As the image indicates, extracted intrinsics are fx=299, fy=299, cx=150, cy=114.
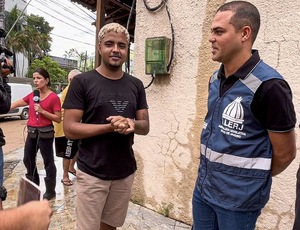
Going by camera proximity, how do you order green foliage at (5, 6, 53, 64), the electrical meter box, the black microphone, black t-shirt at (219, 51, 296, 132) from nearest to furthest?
black t-shirt at (219, 51, 296, 132)
the electrical meter box
the black microphone
green foliage at (5, 6, 53, 64)

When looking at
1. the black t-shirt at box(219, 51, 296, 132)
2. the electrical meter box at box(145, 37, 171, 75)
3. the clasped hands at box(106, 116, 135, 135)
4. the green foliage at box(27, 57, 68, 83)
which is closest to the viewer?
the black t-shirt at box(219, 51, 296, 132)

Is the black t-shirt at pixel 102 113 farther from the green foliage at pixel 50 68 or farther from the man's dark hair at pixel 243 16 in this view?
the green foliage at pixel 50 68

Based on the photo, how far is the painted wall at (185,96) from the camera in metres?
2.40

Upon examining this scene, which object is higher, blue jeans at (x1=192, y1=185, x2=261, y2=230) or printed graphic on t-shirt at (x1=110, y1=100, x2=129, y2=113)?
printed graphic on t-shirt at (x1=110, y1=100, x2=129, y2=113)

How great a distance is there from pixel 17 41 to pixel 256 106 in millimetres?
32416

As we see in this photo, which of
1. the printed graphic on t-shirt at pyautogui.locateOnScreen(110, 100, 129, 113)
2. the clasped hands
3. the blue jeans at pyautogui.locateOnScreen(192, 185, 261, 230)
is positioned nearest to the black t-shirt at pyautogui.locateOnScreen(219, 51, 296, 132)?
the blue jeans at pyautogui.locateOnScreen(192, 185, 261, 230)

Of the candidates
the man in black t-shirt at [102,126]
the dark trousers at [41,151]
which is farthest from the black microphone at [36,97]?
the man in black t-shirt at [102,126]

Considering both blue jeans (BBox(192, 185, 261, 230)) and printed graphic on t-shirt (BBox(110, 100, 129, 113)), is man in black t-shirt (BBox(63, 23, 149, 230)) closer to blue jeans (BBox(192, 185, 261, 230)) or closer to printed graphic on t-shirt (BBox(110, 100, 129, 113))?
printed graphic on t-shirt (BBox(110, 100, 129, 113))

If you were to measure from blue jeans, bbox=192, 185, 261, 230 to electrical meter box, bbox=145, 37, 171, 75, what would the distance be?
1.53 metres

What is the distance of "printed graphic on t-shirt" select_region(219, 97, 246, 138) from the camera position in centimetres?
156

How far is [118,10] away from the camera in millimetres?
5293

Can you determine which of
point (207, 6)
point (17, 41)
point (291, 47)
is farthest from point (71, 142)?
point (17, 41)

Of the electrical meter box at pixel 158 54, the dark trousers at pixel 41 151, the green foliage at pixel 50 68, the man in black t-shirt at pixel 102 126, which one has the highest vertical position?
the green foliage at pixel 50 68

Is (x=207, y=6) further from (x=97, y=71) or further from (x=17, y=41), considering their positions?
(x=17, y=41)
